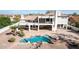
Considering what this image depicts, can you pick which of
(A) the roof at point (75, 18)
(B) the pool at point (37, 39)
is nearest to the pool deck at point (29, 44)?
(B) the pool at point (37, 39)

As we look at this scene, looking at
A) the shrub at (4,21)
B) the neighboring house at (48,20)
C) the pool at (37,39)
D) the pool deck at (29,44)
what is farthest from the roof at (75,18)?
the shrub at (4,21)

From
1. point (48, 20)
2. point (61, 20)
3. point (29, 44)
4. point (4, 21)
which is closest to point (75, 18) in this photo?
point (61, 20)

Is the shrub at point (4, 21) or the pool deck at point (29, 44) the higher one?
the shrub at point (4, 21)

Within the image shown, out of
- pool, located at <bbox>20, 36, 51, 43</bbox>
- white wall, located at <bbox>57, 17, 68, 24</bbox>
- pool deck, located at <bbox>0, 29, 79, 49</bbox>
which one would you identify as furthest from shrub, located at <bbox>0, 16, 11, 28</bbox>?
white wall, located at <bbox>57, 17, 68, 24</bbox>

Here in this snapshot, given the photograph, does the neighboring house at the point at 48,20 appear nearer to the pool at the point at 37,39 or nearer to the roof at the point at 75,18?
the roof at the point at 75,18
